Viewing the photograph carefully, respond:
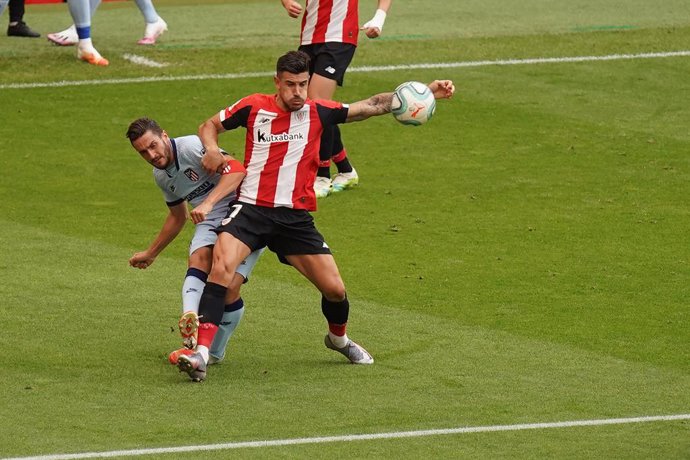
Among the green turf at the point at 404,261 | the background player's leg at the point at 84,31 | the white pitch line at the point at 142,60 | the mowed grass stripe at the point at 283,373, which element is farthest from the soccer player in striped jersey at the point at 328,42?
the white pitch line at the point at 142,60

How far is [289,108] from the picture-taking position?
8.73m

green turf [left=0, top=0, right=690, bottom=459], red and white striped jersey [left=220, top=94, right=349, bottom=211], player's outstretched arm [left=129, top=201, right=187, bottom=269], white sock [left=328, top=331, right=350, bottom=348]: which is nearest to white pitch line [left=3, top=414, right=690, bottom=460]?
green turf [left=0, top=0, right=690, bottom=459]

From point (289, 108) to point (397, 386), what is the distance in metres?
1.68

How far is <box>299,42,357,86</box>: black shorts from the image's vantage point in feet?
41.2

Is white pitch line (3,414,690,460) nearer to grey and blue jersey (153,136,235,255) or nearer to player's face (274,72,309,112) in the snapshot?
grey and blue jersey (153,136,235,255)

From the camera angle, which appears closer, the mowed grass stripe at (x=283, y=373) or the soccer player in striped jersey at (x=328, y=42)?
the mowed grass stripe at (x=283, y=373)

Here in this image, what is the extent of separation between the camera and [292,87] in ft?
28.2

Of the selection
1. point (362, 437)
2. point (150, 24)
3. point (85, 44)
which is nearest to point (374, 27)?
point (362, 437)

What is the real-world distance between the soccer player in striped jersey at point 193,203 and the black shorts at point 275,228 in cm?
14

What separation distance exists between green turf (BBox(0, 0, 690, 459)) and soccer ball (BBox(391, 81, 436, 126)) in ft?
4.52

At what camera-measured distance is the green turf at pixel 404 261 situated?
785 centimetres

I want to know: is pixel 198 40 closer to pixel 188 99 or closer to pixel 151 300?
pixel 188 99

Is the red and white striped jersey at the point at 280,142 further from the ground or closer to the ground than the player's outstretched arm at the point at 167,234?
further from the ground

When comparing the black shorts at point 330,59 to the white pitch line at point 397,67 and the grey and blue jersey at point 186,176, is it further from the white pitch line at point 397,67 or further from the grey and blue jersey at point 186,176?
the white pitch line at point 397,67
